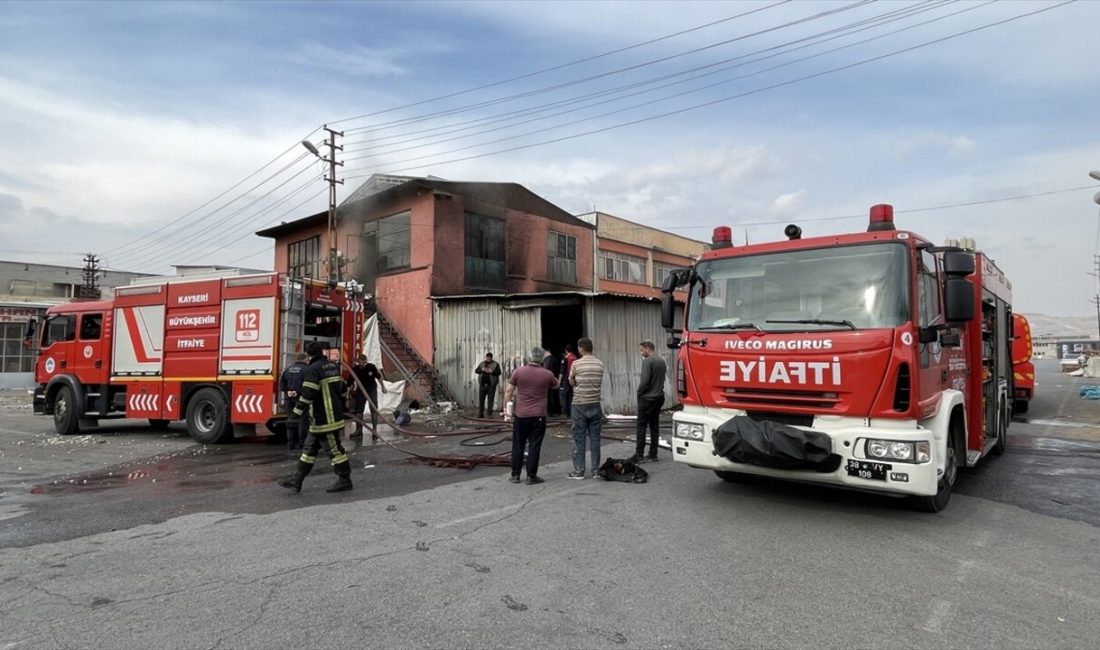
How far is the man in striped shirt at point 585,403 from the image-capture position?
7.34 metres

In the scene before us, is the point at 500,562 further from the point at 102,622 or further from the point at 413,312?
the point at 413,312

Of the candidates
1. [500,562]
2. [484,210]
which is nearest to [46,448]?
[500,562]

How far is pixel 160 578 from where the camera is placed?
13.9 feet

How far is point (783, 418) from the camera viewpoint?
5488 millimetres

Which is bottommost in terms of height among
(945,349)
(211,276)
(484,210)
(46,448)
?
(46,448)

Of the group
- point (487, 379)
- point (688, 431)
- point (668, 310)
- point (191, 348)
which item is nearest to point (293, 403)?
point (191, 348)

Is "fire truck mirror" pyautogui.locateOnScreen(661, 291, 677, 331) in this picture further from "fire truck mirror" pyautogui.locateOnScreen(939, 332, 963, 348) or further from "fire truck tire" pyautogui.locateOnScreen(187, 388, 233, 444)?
"fire truck tire" pyautogui.locateOnScreen(187, 388, 233, 444)

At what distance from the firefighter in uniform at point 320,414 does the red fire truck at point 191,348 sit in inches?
180

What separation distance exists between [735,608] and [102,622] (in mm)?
3621

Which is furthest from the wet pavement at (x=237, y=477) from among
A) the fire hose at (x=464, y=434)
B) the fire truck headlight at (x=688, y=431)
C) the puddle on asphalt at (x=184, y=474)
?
the fire truck headlight at (x=688, y=431)

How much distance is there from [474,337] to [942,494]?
13344 mm

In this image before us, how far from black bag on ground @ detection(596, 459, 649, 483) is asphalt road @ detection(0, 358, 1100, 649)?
17cm

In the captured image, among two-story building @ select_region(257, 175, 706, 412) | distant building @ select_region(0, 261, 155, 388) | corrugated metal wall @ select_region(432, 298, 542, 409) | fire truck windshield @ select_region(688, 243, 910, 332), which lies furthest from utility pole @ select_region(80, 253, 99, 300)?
fire truck windshield @ select_region(688, 243, 910, 332)

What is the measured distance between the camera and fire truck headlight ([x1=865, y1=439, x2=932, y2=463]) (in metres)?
4.85
